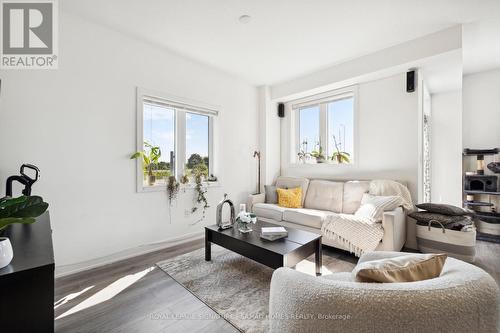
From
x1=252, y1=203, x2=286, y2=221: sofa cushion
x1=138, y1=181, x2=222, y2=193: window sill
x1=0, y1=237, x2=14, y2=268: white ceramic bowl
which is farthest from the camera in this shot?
x1=252, y1=203, x2=286, y2=221: sofa cushion

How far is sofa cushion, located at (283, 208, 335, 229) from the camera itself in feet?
10.2

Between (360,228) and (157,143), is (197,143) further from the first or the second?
(360,228)

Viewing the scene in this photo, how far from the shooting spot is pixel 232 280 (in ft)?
7.47

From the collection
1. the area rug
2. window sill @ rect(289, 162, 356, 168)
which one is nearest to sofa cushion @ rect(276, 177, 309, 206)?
window sill @ rect(289, 162, 356, 168)

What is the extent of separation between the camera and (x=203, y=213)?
12.1 feet

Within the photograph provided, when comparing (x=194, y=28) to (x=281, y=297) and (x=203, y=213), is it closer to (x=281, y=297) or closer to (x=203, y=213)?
(x=203, y=213)

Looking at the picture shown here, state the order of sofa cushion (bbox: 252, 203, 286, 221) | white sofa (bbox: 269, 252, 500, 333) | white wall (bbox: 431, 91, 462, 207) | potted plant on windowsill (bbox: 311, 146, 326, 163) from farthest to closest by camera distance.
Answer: potted plant on windowsill (bbox: 311, 146, 326, 163)
white wall (bbox: 431, 91, 462, 207)
sofa cushion (bbox: 252, 203, 286, 221)
white sofa (bbox: 269, 252, 500, 333)

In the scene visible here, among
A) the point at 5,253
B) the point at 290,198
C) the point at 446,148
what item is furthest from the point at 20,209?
the point at 446,148

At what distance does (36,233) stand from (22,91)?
5.60 feet

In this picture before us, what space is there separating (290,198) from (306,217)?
681mm

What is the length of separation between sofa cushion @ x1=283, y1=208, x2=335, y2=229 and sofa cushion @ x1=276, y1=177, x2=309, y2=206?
61cm

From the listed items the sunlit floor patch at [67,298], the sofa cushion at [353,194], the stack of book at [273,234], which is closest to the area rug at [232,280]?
the stack of book at [273,234]

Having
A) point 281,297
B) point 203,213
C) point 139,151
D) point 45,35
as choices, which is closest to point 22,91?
point 45,35

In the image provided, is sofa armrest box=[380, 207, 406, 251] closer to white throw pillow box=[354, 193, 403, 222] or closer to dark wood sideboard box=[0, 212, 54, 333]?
white throw pillow box=[354, 193, 403, 222]
